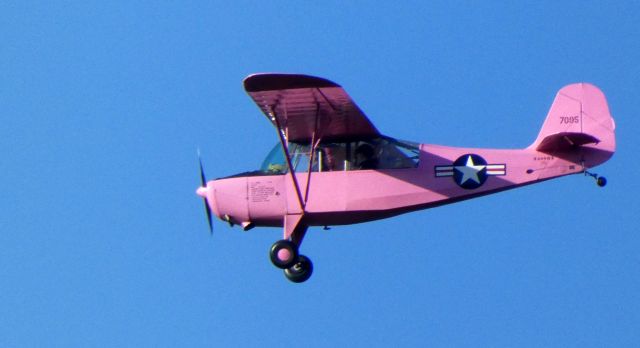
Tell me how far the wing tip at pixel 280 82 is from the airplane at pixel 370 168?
1060mm

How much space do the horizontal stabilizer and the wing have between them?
2.90 metres

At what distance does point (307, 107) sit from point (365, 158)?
1.67 m

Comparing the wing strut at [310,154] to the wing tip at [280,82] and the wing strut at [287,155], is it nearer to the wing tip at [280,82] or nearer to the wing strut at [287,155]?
the wing strut at [287,155]

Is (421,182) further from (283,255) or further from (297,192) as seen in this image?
(283,255)

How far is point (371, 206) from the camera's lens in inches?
824

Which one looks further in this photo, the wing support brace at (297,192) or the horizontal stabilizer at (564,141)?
the wing support brace at (297,192)

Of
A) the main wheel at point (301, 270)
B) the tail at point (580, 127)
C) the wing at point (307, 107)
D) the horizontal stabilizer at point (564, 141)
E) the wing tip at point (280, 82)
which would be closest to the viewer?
the wing tip at point (280, 82)

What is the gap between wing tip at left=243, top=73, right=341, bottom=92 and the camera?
18750mm

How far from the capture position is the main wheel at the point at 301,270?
21.6 meters

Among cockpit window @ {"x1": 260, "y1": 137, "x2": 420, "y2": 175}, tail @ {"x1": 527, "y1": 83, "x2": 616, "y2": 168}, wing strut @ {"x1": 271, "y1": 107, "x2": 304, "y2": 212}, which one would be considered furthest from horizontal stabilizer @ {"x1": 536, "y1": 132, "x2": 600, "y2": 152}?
wing strut @ {"x1": 271, "y1": 107, "x2": 304, "y2": 212}

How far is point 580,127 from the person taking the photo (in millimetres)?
21172

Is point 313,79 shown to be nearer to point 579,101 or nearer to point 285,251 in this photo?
point 285,251

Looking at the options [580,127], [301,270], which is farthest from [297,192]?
[580,127]

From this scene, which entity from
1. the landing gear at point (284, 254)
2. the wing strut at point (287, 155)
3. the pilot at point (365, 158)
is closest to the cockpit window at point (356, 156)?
the pilot at point (365, 158)
